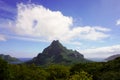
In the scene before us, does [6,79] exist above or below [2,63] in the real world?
below

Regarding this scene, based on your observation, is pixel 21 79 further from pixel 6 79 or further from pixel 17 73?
pixel 6 79

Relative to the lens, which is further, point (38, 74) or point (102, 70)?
point (102, 70)

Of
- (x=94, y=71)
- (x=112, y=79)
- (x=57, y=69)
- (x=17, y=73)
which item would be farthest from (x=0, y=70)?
(x=94, y=71)

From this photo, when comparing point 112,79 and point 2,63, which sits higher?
point 2,63

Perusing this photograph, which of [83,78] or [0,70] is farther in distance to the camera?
[0,70]

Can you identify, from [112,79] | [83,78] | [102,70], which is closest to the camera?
[83,78]

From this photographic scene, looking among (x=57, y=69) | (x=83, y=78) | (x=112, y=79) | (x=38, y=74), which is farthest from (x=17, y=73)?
(x=83, y=78)

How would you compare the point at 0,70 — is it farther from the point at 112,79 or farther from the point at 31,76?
the point at 112,79

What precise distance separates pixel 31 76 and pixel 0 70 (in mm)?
16298

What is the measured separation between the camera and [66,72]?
114250 mm

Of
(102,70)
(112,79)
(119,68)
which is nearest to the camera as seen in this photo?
(112,79)

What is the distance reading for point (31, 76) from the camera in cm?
9769

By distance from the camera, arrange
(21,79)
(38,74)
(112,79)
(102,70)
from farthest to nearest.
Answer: (102,70) < (38,74) < (21,79) < (112,79)

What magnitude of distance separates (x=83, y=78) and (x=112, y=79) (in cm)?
3124
